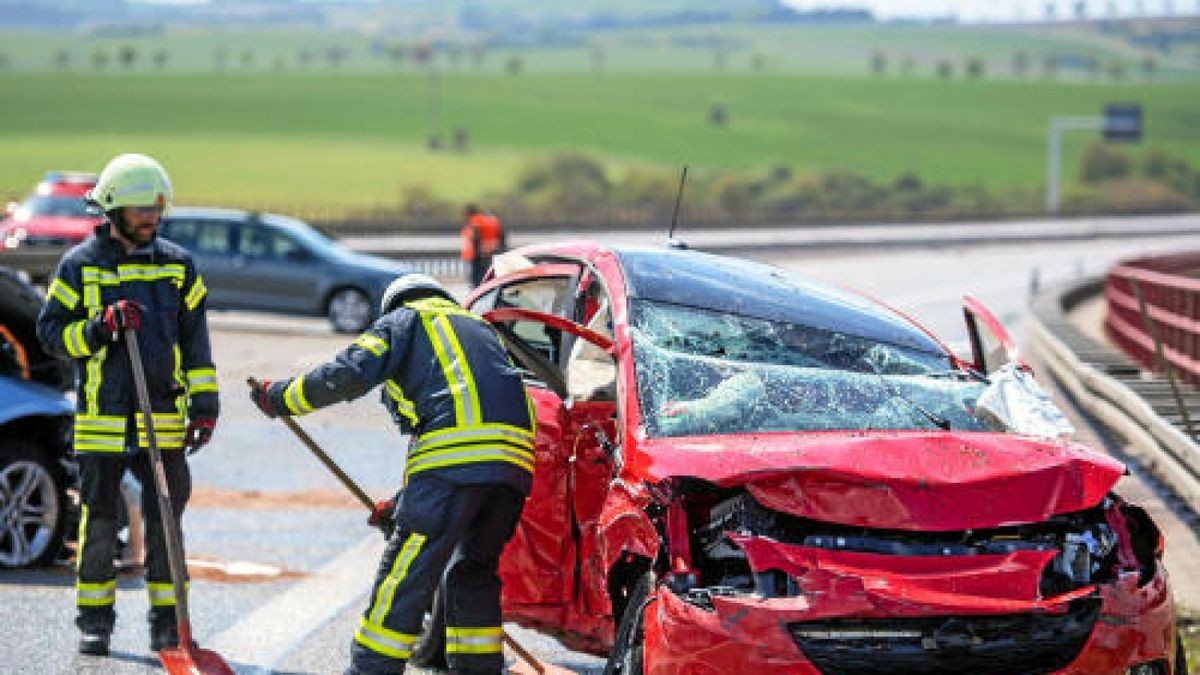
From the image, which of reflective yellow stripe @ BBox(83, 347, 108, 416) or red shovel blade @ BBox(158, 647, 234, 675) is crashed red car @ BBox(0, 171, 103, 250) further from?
red shovel blade @ BBox(158, 647, 234, 675)

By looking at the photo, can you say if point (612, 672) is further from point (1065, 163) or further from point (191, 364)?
point (1065, 163)

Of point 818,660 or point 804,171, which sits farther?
point 804,171

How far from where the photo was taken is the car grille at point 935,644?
5688mm

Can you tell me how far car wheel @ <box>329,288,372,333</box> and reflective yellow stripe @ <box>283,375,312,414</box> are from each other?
64.9ft

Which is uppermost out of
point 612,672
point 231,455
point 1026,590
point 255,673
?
point 1026,590

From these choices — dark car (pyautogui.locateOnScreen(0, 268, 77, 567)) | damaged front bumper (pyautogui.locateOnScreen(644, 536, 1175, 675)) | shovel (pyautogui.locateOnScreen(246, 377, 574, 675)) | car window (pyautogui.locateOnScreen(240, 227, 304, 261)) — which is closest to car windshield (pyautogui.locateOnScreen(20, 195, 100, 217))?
car window (pyautogui.locateOnScreen(240, 227, 304, 261))

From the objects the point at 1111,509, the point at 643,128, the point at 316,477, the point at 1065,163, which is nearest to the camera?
the point at 1111,509

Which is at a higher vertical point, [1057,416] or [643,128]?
[1057,416]

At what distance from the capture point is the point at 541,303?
8.52 m

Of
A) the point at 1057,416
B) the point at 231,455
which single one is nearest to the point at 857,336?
the point at 1057,416

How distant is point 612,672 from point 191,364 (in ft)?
9.04

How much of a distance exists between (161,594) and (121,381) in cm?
82

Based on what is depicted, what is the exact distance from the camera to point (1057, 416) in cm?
686

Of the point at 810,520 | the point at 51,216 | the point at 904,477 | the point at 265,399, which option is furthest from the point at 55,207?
the point at 904,477
